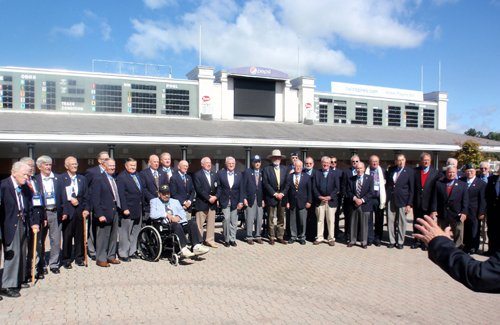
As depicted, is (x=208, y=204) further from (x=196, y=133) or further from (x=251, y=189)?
(x=196, y=133)

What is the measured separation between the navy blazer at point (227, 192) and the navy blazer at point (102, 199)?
2530mm

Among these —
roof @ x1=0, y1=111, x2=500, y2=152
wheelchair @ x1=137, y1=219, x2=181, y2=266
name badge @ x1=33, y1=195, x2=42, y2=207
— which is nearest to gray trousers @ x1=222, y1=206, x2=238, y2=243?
wheelchair @ x1=137, y1=219, x2=181, y2=266

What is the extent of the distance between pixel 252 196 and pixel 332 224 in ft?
6.35

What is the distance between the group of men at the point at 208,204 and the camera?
6.39 meters

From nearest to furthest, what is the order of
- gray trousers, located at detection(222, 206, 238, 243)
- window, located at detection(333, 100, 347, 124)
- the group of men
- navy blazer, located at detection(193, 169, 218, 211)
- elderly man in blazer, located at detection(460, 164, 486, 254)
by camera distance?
the group of men < elderly man in blazer, located at detection(460, 164, 486, 254) < navy blazer, located at detection(193, 169, 218, 211) < gray trousers, located at detection(222, 206, 238, 243) < window, located at detection(333, 100, 347, 124)

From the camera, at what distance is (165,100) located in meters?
22.1

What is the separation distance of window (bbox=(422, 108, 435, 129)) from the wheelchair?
993 inches

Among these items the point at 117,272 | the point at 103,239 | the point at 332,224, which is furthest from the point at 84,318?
the point at 332,224

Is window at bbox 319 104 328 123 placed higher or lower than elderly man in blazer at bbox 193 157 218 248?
higher

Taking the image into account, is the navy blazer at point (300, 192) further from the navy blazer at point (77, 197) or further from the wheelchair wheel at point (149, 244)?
the navy blazer at point (77, 197)

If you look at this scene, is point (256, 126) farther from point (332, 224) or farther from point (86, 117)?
point (332, 224)

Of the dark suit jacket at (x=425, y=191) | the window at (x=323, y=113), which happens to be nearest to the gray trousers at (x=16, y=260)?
the dark suit jacket at (x=425, y=191)

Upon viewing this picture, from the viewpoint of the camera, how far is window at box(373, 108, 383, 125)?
27.2 metres

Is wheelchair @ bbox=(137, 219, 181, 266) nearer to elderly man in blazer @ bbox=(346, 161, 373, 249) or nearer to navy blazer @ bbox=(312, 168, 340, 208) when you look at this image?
navy blazer @ bbox=(312, 168, 340, 208)
